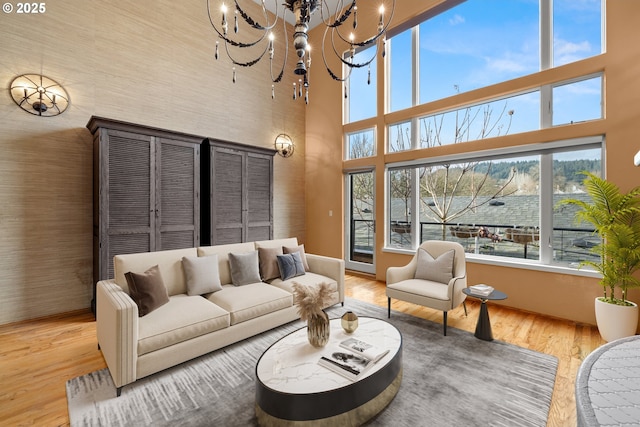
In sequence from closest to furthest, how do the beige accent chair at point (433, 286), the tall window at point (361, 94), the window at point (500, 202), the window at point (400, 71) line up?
1. the beige accent chair at point (433, 286)
2. the window at point (500, 202)
3. the window at point (400, 71)
4. the tall window at point (361, 94)

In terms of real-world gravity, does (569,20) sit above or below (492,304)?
above

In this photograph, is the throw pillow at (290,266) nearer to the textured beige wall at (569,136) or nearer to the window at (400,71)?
the textured beige wall at (569,136)

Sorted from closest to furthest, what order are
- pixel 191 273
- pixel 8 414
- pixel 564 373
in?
pixel 8 414, pixel 564 373, pixel 191 273

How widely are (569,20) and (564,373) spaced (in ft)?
13.5

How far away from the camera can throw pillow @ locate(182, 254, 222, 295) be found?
2.88 meters

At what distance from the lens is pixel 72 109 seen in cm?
358

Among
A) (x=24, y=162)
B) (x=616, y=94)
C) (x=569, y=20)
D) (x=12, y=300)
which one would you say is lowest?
(x=12, y=300)

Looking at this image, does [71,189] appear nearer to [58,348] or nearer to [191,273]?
[58,348]

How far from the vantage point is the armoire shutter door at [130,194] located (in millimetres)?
3408

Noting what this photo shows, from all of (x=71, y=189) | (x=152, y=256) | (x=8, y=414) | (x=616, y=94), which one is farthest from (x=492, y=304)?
(x=71, y=189)

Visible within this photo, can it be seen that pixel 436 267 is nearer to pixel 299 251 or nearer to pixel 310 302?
pixel 299 251

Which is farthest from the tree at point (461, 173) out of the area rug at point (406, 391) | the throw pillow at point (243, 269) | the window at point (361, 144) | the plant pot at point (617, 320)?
the throw pillow at point (243, 269)

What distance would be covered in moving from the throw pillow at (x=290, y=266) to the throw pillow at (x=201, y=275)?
31.0 inches

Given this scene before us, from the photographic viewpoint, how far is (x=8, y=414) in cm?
182
